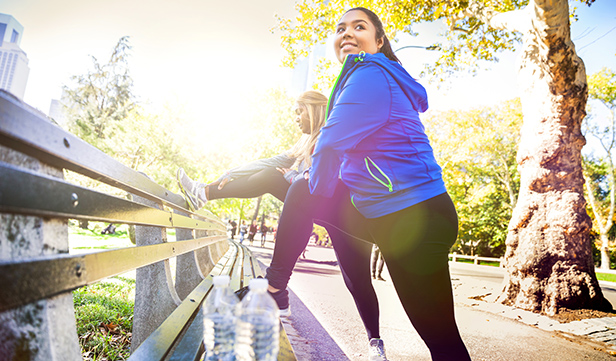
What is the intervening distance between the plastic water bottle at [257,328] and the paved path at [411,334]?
1.54 meters

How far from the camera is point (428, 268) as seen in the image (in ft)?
5.27

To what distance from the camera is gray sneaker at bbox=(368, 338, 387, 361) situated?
2374mm

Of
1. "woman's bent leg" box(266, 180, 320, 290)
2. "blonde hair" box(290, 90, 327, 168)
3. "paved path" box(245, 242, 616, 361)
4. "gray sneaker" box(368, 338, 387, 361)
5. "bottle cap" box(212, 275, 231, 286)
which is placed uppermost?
"blonde hair" box(290, 90, 327, 168)

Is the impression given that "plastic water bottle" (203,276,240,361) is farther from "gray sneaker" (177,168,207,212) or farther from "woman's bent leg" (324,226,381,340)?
"gray sneaker" (177,168,207,212)

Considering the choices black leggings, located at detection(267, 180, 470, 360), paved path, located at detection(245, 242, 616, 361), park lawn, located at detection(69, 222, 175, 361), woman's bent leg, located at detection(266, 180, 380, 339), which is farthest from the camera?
paved path, located at detection(245, 242, 616, 361)

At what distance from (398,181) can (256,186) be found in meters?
2.12

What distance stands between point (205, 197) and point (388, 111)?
7.92 ft

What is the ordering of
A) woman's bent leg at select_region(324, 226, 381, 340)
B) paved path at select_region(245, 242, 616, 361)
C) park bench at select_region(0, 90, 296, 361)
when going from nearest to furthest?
park bench at select_region(0, 90, 296, 361) < woman's bent leg at select_region(324, 226, 381, 340) < paved path at select_region(245, 242, 616, 361)

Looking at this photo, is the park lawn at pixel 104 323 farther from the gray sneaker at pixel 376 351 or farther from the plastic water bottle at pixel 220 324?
the gray sneaker at pixel 376 351

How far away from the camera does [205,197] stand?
372 cm

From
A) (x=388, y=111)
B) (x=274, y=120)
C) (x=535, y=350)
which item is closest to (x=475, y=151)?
(x=274, y=120)

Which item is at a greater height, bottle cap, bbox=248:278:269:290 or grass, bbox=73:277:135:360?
bottle cap, bbox=248:278:269:290

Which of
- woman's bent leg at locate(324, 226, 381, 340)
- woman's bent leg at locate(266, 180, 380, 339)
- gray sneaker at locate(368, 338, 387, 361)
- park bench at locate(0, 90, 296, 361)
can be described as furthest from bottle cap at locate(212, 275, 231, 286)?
gray sneaker at locate(368, 338, 387, 361)

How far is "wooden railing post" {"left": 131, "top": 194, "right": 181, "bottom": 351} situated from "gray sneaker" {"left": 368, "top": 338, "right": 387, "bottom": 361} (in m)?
1.21
